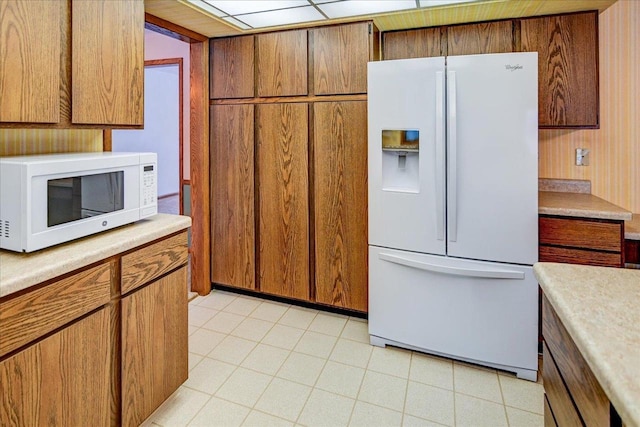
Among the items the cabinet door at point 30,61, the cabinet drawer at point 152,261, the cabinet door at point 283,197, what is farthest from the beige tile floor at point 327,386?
the cabinet door at point 30,61

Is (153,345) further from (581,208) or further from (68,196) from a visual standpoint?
(581,208)

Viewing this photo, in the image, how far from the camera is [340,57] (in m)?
2.86

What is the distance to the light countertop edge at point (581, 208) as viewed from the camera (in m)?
2.13

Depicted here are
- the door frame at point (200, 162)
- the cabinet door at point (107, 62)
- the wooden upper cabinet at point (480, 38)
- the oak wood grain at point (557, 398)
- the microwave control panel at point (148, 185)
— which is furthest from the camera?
the door frame at point (200, 162)

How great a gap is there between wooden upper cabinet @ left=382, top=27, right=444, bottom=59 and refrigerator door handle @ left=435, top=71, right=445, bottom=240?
27.9 inches

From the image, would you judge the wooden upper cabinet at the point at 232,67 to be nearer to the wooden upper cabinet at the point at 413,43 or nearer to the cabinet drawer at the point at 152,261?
the wooden upper cabinet at the point at 413,43

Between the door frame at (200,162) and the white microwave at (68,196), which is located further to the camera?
the door frame at (200,162)

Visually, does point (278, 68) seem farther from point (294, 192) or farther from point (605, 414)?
point (605, 414)

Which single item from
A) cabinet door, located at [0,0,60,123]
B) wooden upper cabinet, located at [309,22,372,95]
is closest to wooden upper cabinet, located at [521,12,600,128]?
wooden upper cabinet, located at [309,22,372,95]

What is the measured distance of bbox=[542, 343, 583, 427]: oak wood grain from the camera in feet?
3.33

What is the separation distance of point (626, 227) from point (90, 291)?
283cm

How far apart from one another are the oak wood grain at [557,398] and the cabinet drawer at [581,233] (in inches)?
47.3

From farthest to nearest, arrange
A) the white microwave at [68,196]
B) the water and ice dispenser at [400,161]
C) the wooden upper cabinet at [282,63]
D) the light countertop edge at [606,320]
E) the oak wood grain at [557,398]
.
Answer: the wooden upper cabinet at [282,63] → the water and ice dispenser at [400,161] → the white microwave at [68,196] → the oak wood grain at [557,398] → the light countertop edge at [606,320]

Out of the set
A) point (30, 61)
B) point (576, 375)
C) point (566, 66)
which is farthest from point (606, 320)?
point (566, 66)
